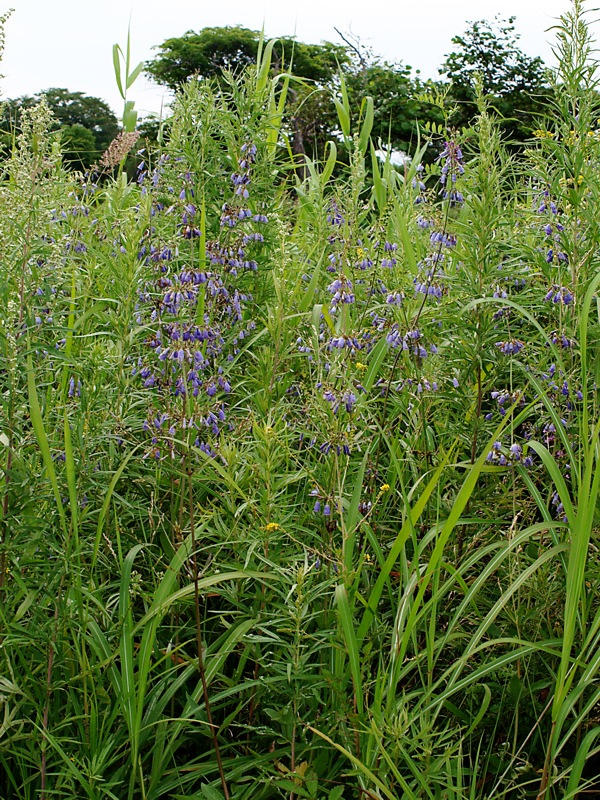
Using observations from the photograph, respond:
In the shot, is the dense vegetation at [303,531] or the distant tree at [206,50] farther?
the distant tree at [206,50]

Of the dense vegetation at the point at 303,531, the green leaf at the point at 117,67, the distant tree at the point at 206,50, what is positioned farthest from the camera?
the distant tree at the point at 206,50

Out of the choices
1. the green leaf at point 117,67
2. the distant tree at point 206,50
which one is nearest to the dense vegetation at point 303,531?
the green leaf at point 117,67

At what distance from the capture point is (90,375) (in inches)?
97.9

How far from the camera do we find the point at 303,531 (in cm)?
223

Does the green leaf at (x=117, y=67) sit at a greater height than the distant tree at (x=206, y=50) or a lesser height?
lesser

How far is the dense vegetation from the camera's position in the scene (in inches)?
73.2

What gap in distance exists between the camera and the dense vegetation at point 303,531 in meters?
→ 1.86

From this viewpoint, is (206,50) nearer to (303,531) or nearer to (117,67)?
(117,67)

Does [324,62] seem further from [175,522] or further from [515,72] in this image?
[175,522]

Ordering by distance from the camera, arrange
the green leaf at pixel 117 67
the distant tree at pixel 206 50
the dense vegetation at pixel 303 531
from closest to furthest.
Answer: the dense vegetation at pixel 303 531 < the green leaf at pixel 117 67 < the distant tree at pixel 206 50

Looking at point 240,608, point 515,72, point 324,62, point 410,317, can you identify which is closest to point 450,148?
point 410,317

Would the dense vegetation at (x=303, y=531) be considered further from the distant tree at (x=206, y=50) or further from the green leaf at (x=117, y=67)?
the distant tree at (x=206, y=50)

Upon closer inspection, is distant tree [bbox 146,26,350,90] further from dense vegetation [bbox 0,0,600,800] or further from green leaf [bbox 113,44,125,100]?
dense vegetation [bbox 0,0,600,800]

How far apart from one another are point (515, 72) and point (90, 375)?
2740 centimetres
